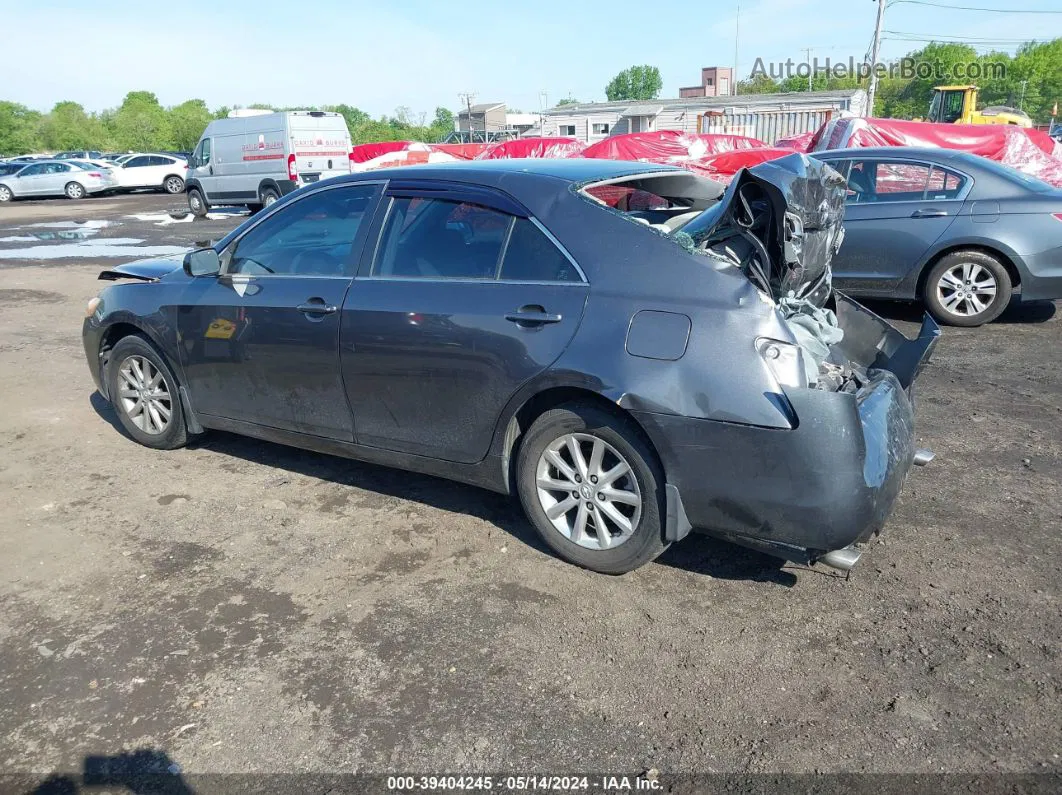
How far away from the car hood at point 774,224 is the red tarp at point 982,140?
35.7 feet

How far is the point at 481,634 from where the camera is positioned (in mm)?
3318

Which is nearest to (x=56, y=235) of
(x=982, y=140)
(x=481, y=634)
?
(x=982, y=140)

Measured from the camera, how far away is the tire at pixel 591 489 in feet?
11.5

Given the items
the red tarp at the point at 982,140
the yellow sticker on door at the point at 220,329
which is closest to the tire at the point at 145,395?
the yellow sticker on door at the point at 220,329

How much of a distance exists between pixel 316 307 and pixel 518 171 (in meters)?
1.21

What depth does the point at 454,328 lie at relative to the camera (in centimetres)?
382

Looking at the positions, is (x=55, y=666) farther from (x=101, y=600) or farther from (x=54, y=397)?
(x=54, y=397)

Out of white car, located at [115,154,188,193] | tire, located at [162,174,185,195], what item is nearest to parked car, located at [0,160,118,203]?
white car, located at [115,154,188,193]

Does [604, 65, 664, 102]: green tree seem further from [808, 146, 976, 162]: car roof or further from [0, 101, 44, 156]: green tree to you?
[808, 146, 976, 162]: car roof

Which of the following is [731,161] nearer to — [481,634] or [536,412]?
[536,412]

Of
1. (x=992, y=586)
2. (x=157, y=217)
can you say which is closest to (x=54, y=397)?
(x=992, y=586)

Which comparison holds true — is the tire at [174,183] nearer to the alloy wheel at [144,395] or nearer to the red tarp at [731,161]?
the red tarp at [731,161]

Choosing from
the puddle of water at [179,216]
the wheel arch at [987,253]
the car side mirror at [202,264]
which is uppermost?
the car side mirror at [202,264]

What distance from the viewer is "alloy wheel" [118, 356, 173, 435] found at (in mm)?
5242
